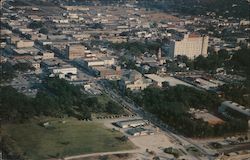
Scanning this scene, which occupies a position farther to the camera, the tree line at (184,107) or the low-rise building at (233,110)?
the low-rise building at (233,110)

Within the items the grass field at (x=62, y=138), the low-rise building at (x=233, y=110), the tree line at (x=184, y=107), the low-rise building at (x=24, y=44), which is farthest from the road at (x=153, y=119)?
the low-rise building at (x=24, y=44)

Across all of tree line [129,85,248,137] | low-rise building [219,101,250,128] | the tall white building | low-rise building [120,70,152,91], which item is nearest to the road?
tree line [129,85,248,137]

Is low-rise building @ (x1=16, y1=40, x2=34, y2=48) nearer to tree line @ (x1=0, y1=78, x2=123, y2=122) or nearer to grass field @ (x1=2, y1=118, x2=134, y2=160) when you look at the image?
tree line @ (x1=0, y1=78, x2=123, y2=122)

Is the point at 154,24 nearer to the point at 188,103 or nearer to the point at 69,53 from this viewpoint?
the point at 69,53

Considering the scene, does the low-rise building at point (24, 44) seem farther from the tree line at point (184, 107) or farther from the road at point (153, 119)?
the tree line at point (184, 107)

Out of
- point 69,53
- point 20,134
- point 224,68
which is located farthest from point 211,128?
point 69,53

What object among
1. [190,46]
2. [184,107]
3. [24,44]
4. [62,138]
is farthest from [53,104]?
[190,46]
